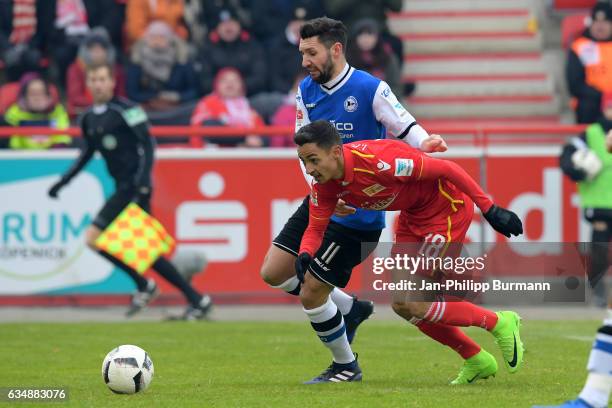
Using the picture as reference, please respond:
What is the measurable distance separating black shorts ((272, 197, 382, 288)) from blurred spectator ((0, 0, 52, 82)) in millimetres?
9801

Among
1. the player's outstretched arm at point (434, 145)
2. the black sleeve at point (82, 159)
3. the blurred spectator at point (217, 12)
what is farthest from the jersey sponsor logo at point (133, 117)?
the player's outstretched arm at point (434, 145)

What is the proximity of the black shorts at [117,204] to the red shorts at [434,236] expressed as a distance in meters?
6.44

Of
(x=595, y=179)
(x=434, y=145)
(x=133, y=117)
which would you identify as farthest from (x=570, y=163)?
(x=434, y=145)

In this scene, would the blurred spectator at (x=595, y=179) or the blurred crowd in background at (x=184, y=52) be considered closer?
the blurred spectator at (x=595, y=179)

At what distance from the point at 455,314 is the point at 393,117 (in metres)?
1.36

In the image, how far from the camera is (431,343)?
1276 centimetres

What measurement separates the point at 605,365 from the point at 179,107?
1231cm

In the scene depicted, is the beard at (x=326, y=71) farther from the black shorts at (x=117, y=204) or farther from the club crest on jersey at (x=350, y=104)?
the black shorts at (x=117, y=204)

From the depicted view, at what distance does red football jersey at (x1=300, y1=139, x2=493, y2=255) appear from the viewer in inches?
351

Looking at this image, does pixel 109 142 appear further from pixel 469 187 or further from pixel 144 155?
pixel 469 187

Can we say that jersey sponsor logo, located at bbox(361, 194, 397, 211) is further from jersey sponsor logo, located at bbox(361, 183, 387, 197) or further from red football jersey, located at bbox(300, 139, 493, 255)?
jersey sponsor logo, located at bbox(361, 183, 387, 197)

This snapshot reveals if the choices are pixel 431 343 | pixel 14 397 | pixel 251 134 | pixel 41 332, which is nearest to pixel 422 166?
pixel 14 397

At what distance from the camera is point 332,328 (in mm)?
9656

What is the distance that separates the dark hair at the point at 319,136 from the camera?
28.8 feet
